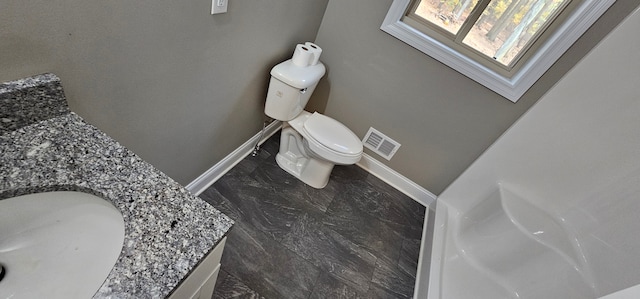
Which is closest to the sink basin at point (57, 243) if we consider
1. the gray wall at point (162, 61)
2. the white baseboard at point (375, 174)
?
the gray wall at point (162, 61)

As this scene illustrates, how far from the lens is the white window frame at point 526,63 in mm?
1397

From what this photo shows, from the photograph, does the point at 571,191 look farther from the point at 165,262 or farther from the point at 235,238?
the point at 165,262

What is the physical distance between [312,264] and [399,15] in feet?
4.87

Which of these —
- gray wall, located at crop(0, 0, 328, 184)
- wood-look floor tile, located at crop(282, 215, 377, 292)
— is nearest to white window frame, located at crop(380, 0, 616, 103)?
gray wall, located at crop(0, 0, 328, 184)

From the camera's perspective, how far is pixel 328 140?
1819 millimetres

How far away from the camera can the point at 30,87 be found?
64 cm

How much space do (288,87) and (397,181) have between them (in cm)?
113

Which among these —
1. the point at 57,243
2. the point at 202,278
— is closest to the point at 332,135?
the point at 202,278

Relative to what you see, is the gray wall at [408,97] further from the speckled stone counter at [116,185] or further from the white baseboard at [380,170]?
the speckled stone counter at [116,185]

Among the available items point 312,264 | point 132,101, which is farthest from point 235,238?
point 132,101

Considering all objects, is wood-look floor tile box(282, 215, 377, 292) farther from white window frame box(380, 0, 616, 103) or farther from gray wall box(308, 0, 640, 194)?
white window frame box(380, 0, 616, 103)

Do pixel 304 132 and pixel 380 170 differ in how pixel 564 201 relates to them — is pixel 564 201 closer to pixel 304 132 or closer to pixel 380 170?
pixel 380 170

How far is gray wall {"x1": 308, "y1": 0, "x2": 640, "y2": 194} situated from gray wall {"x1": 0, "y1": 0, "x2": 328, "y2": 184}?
26 centimetres

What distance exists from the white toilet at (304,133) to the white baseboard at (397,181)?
0.42 metres
